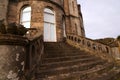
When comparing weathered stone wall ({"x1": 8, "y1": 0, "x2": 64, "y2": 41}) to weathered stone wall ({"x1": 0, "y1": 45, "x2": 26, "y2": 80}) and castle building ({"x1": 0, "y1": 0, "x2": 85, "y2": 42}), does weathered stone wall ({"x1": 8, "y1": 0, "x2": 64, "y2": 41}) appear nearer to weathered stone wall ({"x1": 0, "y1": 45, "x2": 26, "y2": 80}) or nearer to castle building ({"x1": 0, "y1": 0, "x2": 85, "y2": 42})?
castle building ({"x1": 0, "y1": 0, "x2": 85, "y2": 42})

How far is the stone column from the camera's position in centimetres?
372

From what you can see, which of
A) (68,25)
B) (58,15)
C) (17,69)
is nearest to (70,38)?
(58,15)

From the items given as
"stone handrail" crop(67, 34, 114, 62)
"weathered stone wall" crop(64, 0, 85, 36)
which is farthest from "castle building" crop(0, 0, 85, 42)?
"weathered stone wall" crop(64, 0, 85, 36)

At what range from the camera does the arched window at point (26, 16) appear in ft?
42.3

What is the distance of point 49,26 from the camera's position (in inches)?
524

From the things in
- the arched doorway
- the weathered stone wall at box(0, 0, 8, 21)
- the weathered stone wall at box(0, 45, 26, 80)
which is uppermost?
the weathered stone wall at box(0, 0, 8, 21)

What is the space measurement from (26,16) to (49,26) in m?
2.38

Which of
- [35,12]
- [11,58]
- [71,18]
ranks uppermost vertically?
[71,18]

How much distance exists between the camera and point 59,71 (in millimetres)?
6016

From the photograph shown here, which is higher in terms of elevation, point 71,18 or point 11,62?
point 71,18

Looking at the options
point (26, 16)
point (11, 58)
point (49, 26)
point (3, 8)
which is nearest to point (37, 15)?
point (26, 16)

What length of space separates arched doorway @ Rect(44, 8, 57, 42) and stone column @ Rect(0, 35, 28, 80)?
8.81 meters

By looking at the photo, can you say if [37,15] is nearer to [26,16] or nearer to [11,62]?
[26,16]

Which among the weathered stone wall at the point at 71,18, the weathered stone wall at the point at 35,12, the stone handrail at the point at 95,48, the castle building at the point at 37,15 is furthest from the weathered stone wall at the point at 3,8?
the weathered stone wall at the point at 71,18
